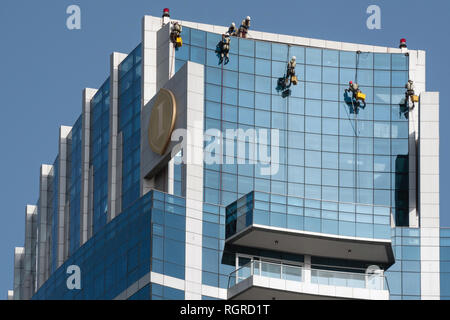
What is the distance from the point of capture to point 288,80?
419ft

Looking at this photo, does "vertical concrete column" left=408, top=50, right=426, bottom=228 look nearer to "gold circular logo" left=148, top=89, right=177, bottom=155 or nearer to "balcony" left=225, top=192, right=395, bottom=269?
"balcony" left=225, top=192, right=395, bottom=269

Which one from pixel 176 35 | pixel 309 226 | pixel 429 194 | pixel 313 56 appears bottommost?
pixel 309 226

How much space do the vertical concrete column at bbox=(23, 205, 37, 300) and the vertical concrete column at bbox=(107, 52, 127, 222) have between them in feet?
95.4

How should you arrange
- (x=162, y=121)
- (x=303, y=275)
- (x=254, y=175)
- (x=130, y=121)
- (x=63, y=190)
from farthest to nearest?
(x=63, y=190)
(x=130, y=121)
(x=254, y=175)
(x=162, y=121)
(x=303, y=275)

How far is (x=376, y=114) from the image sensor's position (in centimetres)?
12975

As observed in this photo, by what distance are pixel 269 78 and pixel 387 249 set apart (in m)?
18.1

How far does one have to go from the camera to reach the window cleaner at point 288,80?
127 m

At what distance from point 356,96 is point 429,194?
1088cm

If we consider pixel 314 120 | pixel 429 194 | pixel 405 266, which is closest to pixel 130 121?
pixel 314 120

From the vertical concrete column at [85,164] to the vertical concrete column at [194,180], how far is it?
16.8 metres

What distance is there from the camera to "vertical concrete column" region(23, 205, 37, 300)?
154875 mm

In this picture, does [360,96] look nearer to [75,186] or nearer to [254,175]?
[254,175]

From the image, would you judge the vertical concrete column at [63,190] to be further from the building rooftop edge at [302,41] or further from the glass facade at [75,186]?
the building rooftop edge at [302,41]

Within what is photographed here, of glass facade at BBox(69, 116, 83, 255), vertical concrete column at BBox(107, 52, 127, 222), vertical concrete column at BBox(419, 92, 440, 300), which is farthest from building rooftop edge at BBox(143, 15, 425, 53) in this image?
glass facade at BBox(69, 116, 83, 255)
